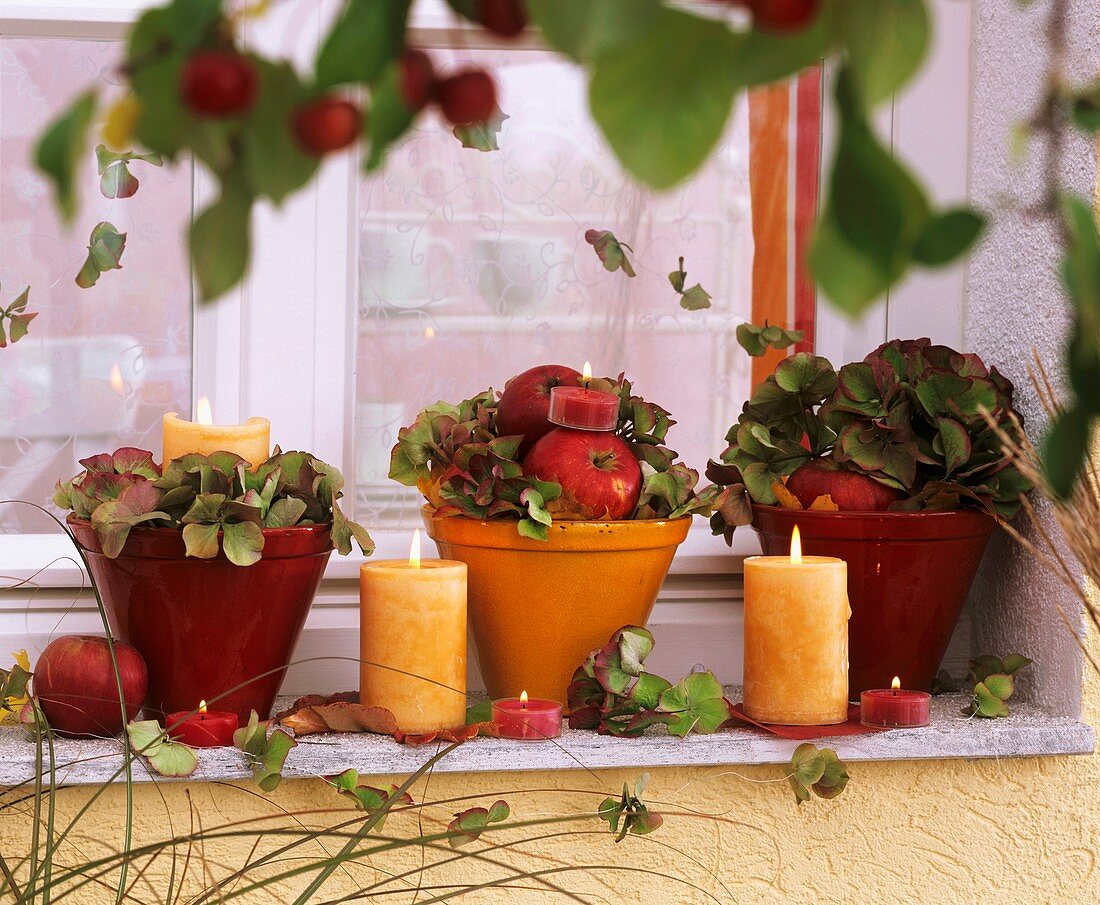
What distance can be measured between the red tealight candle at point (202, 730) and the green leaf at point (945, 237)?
2.75 ft

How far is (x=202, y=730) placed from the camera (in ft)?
3.06

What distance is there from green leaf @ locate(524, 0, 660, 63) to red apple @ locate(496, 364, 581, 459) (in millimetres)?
868

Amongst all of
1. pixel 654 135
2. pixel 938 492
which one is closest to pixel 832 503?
pixel 938 492

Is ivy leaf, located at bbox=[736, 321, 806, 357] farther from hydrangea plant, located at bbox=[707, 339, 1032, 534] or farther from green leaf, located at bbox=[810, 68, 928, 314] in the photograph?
green leaf, located at bbox=[810, 68, 928, 314]

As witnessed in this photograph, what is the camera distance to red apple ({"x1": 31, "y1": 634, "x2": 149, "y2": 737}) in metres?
0.92

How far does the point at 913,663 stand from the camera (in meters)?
1.10

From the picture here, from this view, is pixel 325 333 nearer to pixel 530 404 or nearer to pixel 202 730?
pixel 530 404

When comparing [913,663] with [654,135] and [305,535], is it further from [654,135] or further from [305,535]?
[654,135]

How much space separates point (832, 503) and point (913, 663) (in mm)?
172

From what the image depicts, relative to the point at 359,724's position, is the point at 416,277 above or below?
above

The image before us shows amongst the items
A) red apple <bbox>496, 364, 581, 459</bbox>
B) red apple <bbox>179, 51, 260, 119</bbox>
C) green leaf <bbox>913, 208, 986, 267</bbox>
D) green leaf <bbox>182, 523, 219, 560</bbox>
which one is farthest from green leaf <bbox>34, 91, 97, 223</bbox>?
red apple <bbox>496, 364, 581, 459</bbox>

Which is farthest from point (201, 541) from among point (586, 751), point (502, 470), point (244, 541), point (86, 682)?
point (586, 751)

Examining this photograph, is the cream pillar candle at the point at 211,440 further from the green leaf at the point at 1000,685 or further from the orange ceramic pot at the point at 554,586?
the green leaf at the point at 1000,685

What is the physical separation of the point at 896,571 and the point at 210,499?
591mm
